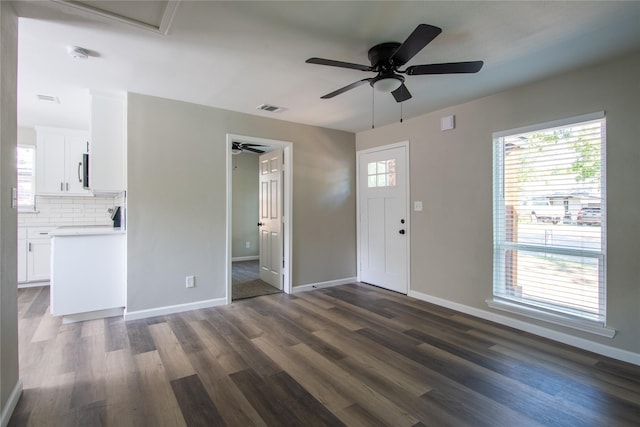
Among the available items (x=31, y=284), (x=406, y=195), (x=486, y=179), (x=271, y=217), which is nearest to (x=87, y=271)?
(x=271, y=217)

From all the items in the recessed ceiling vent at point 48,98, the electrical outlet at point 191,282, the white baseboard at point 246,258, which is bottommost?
the white baseboard at point 246,258

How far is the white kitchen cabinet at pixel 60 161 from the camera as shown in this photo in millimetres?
5051

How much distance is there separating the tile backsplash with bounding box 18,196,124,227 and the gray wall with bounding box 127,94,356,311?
1931mm

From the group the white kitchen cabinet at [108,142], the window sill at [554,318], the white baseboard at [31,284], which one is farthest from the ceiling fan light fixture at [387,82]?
the white baseboard at [31,284]

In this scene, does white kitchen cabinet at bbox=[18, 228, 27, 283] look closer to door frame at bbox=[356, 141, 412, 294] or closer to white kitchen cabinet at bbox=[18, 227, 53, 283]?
white kitchen cabinet at bbox=[18, 227, 53, 283]

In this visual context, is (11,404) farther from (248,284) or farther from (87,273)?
(248,284)

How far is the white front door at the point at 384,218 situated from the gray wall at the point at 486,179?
186 mm

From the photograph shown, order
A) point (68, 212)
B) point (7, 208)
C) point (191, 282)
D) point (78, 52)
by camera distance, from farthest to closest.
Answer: point (68, 212) < point (191, 282) < point (78, 52) < point (7, 208)

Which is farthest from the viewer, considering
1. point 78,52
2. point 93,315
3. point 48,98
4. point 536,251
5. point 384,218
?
point 384,218

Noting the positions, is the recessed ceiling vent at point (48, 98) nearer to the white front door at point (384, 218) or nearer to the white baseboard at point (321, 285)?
the white baseboard at point (321, 285)

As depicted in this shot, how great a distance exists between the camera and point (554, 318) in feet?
9.86

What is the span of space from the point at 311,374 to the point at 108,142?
335 centimetres

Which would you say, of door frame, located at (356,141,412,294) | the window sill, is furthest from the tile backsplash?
the window sill

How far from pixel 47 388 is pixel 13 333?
496mm
